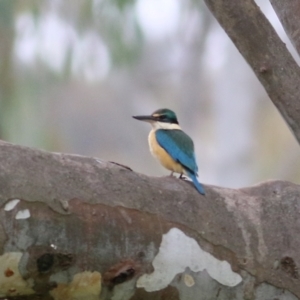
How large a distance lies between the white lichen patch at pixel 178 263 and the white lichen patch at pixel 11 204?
0.31 meters

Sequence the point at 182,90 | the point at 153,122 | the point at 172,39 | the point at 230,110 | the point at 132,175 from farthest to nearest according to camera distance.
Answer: the point at 182,90 → the point at 172,39 → the point at 230,110 → the point at 153,122 → the point at 132,175

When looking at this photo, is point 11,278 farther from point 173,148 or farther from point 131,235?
point 173,148

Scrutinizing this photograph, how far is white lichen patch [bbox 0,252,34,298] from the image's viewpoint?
1.41 m

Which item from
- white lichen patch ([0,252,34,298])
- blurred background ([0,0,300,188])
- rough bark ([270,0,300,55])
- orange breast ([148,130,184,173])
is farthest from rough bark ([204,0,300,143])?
blurred background ([0,0,300,188])

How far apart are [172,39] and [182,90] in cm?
128

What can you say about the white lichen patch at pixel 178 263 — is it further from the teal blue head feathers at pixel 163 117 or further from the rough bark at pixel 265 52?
the teal blue head feathers at pixel 163 117

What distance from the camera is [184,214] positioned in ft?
5.38

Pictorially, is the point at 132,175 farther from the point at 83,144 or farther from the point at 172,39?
the point at 83,144

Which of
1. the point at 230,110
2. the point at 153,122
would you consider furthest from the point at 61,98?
the point at 153,122

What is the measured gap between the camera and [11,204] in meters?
1.43

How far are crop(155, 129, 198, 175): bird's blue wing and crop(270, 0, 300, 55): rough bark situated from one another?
591 mm

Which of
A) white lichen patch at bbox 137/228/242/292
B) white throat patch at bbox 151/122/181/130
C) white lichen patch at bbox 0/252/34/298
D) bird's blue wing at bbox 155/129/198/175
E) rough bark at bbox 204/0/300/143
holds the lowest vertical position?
white lichen patch at bbox 0/252/34/298

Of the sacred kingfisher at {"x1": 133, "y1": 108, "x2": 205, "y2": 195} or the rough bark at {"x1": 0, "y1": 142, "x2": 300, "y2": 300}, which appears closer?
the rough bark at {"x1": 0, "y1": 142, "x2": 300, "y2": 300}

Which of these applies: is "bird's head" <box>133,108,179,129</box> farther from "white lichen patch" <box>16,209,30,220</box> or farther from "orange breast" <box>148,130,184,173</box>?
"white lichen patch" <box>16,209,30,220</box>
